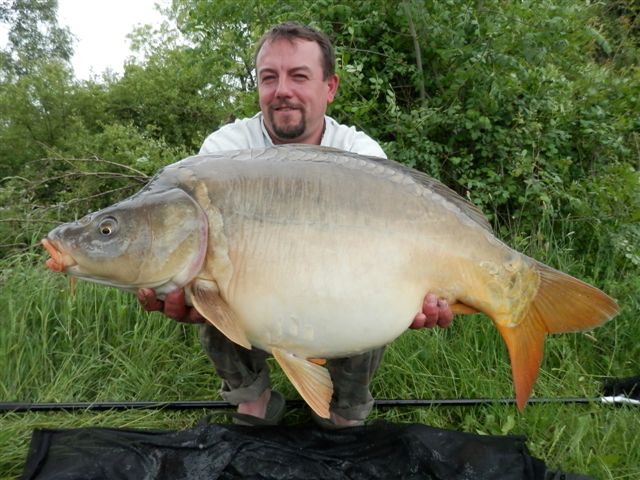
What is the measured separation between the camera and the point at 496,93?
8.47 feet

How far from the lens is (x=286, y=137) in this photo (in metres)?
1.82

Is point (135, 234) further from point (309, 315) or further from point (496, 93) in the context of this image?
point (496, 93)

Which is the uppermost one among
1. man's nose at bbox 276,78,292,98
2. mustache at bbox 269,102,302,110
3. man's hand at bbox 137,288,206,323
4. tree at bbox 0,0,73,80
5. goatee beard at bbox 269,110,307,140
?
tree at bbox 0,0,73,80

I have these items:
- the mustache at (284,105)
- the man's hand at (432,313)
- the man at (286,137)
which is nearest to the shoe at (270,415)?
the man at (286,137)

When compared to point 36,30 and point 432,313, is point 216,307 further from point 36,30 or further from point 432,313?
point 36,30

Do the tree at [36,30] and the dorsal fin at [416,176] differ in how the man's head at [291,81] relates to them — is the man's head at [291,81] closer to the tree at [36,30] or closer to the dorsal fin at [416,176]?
the dorsal fin at [416,176]

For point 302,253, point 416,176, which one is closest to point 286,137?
point 416,176

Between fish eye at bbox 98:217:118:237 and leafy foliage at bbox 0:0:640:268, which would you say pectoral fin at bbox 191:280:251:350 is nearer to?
fish eye at bbox 98:217:118:237

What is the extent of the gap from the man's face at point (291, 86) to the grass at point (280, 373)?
2.94 ft

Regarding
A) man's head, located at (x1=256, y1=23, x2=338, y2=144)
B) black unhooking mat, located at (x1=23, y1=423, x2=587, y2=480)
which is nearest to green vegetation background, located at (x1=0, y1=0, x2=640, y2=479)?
black unhooking mat, located at (x1=23, y1=423, x2=587, y2=480)

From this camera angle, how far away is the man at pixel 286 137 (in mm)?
1692

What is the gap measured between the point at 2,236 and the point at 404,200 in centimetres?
255

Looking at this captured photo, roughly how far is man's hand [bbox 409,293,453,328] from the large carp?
0.08ft

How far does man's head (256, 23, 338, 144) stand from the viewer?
5.82ft
